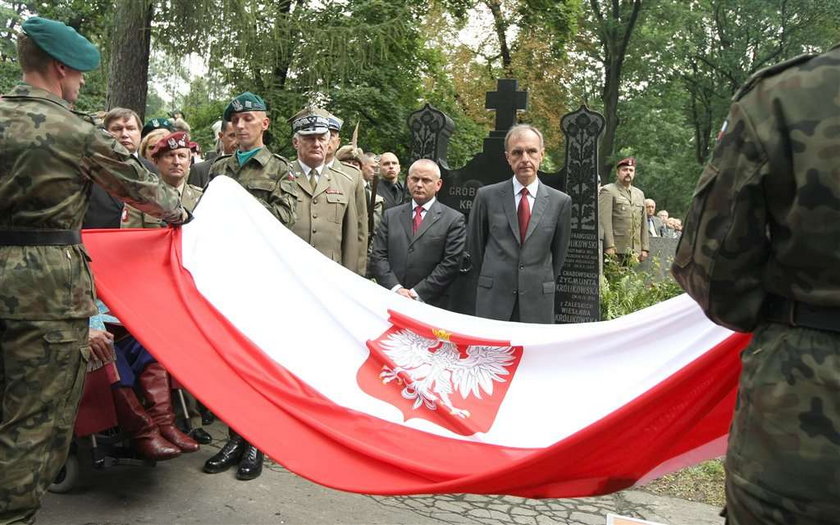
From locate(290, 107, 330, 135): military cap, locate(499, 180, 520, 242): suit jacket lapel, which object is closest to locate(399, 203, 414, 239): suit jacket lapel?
locate(499, 180, 520, 242): suit jacket lapel

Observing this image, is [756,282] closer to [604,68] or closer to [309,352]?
[309,352]

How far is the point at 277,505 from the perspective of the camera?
13.5 feet

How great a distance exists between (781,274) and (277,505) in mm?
3035

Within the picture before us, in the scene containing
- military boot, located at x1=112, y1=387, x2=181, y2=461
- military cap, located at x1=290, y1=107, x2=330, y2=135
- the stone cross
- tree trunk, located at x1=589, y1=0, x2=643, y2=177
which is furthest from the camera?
tree trunk, located at x1=589, y1=0, x2=643, y2=177

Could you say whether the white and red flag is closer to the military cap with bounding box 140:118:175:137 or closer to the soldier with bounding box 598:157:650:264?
the military cap with bounding box 140:118:175:137

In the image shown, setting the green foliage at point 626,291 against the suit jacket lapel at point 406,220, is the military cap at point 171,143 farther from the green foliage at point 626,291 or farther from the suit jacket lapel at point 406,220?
the green foliage at point 626,291

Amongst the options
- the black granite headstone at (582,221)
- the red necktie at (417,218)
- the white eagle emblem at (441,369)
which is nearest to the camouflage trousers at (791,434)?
the white eagle emblem at (441,369)

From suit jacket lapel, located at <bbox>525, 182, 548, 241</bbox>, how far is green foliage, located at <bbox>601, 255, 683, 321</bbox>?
125 inches

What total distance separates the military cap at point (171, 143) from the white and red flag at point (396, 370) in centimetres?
59

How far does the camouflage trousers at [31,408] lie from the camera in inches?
119

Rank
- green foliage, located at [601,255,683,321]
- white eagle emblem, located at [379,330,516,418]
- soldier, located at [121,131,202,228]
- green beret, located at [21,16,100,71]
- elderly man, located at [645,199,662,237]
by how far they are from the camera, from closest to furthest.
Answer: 1. green beret, located at [21,16,100,71]
2. white eagle emblem, located at [379,330,516,418]
3. soldier, located at [121,131,202,228]
4. green foliage, located at [601,255,683,321]
5. elderly man, located at [645,199,662,237]

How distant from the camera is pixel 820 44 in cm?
2719

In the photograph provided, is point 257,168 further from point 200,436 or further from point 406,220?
point 200,436

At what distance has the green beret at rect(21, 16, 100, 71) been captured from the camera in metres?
3.12
